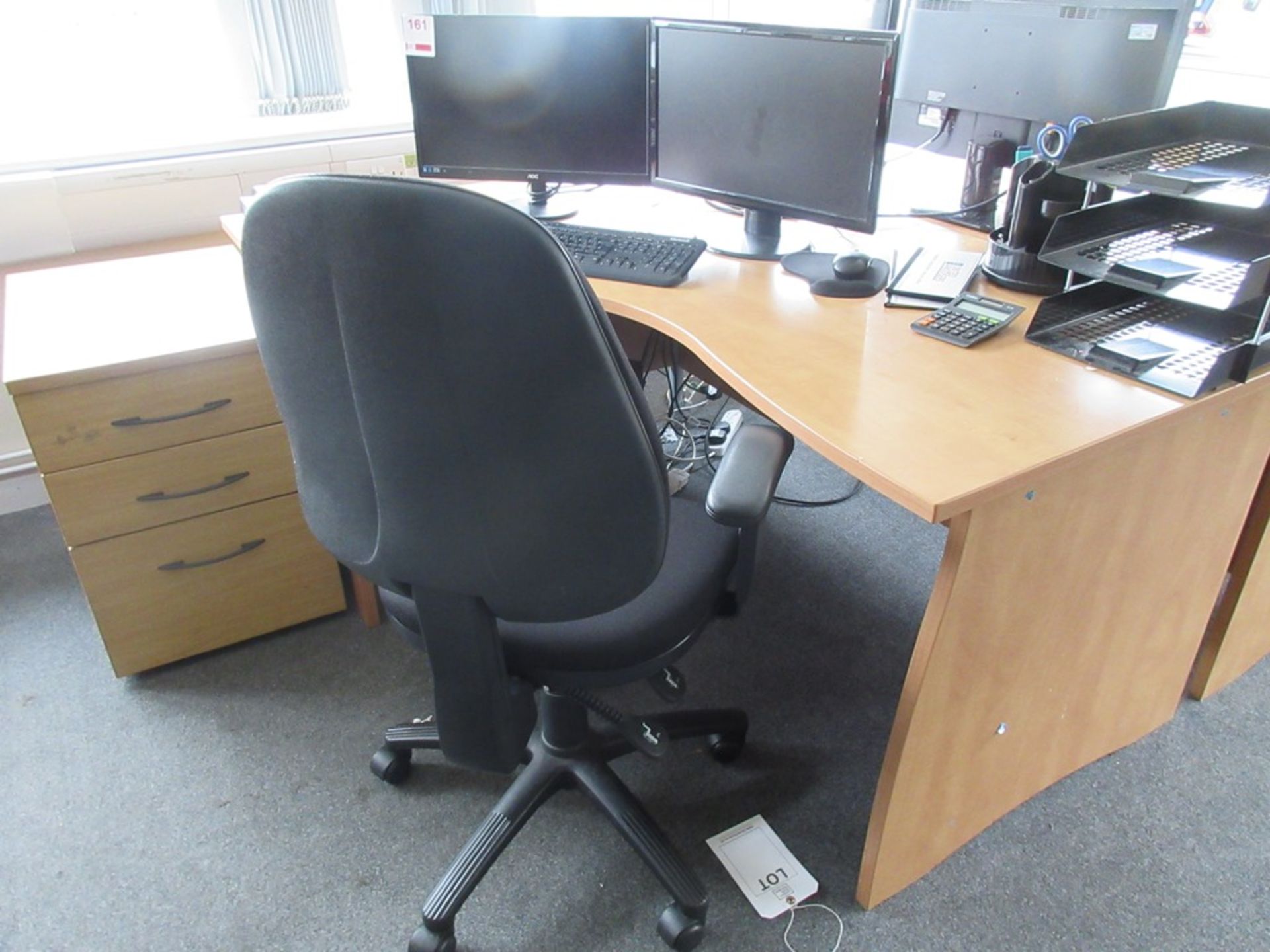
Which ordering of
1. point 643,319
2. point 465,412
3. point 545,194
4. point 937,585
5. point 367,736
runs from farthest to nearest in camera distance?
point 545,194, point 367,736, point 643,319, point 937,585, point 465,412

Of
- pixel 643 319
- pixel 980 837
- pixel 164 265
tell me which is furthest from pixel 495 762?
pixel 164 265

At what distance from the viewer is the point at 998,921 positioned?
4.35 feet

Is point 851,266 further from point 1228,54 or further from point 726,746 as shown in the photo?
point 1228,54

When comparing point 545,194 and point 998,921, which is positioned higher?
point 545,194

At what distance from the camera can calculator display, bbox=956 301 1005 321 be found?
132 centimetres

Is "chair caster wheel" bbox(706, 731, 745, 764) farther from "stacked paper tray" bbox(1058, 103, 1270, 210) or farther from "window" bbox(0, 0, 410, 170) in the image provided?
"window" bbox(0, 0, 410, 170)

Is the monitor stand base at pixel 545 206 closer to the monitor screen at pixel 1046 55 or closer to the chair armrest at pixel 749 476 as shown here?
the monitor screen at pixel 1046 55

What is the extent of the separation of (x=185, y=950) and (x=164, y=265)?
57.0 inches

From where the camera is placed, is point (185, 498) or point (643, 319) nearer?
point (643, 319)

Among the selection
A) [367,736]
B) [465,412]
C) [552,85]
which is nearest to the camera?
[465,412]

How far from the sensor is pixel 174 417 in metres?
1.61

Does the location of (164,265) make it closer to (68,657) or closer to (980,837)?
(68,657)

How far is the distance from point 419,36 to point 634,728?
4.64 ft

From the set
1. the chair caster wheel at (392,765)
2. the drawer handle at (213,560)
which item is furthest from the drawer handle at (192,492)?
the chair caster wheel at (392,765)
